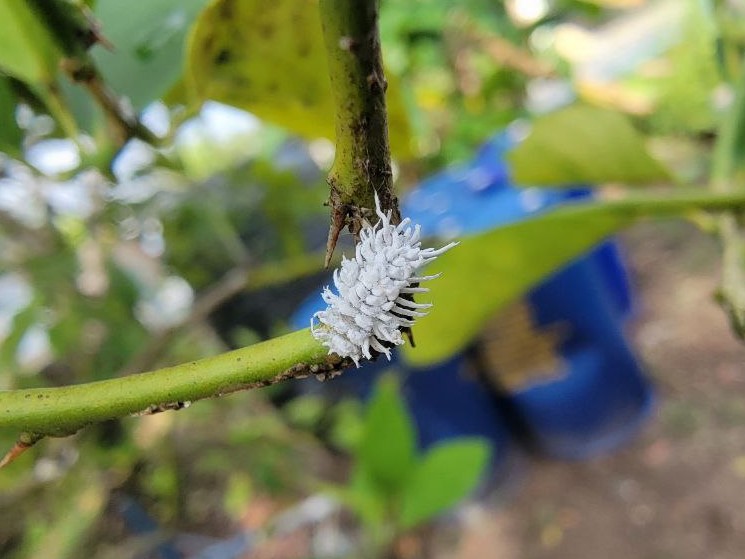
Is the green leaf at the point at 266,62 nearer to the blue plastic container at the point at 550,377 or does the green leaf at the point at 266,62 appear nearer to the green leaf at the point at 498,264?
the green leaf at the point at 498,264

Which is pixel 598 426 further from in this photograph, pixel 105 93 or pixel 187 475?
pixel 105 93

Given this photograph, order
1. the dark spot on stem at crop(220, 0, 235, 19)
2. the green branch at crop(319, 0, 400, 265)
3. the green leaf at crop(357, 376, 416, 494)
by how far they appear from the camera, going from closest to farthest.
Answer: the green branch at crop(319, 0, 400, 265) < the dark spot on stem at crop(220, 0, 235, 19) < the green leaf at crop(357, 376, 416, 494)

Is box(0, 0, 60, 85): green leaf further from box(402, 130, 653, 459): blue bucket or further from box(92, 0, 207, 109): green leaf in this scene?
box(402, 130, 653, 459): blue bucket

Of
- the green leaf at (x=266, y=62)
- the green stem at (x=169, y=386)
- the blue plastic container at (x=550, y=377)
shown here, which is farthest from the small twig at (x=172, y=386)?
the blue plastic container at (x=550, y=377)

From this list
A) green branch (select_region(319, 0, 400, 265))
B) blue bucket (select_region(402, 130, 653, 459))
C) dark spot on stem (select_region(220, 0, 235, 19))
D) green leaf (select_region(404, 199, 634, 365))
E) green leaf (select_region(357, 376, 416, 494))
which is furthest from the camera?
blue bucket (select_region(402, 130, 653, 459))

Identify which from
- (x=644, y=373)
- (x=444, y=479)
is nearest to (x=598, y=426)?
(x=644, y=373)

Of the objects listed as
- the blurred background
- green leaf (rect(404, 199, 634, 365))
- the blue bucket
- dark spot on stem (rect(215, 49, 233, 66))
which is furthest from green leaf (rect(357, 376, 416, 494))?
dark spot on stem (rect(215, 49, 233, 66))

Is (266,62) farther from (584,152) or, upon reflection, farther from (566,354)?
(566,354)
